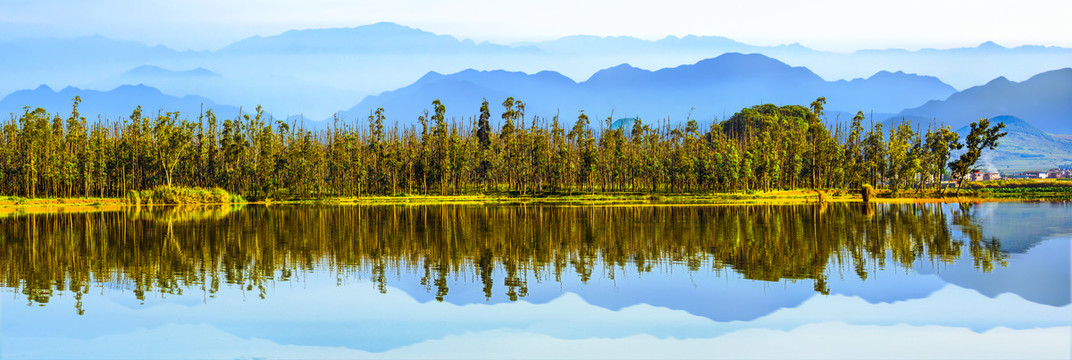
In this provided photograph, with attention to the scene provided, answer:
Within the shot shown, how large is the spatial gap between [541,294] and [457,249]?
35.0 feet

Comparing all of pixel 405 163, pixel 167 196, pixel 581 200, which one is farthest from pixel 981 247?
pixel 405 163

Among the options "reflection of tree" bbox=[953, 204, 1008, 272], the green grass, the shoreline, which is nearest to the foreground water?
"reflection of tree" bbox=[953, 204, 1008, 272]

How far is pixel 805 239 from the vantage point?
110 ft

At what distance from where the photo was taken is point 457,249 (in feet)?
102

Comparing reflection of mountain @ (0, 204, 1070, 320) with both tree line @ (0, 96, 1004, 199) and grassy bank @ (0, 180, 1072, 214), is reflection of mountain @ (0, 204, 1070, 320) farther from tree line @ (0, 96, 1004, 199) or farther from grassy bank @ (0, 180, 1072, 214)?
tree line @ (0, 96, 1004, 199)

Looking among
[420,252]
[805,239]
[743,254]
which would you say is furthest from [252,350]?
[805,239]

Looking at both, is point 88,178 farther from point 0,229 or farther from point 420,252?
point 420,252

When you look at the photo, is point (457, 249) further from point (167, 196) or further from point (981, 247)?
point (167, 196)

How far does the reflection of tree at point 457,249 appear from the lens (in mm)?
23906

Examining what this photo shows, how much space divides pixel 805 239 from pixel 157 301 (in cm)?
2457

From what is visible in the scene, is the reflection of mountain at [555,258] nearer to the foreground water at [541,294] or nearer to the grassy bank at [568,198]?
the foreground water at [541,294]

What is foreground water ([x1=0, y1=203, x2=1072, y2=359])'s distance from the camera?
15.6 meters

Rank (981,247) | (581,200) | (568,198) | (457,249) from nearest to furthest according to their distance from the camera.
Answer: (981,247) → (457,249) → (581,200) → (568,198)

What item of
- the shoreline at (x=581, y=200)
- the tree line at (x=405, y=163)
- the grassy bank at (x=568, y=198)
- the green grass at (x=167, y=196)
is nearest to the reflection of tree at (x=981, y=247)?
the shoreline at (x=581, y=200)
